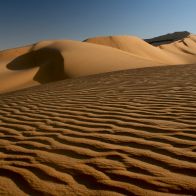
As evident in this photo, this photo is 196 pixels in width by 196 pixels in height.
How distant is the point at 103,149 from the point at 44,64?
19494 millimetres

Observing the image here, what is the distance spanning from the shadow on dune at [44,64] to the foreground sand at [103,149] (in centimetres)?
1304

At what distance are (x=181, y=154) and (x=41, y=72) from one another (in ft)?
59.8

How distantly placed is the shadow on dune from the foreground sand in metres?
13.0

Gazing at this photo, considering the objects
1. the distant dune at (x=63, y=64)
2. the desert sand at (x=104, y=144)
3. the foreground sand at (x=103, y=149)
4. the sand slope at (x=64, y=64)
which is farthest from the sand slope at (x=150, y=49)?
the foreground sand at (x=103, y=149)

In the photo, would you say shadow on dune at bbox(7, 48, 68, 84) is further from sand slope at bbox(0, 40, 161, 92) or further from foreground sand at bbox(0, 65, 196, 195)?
foreground sand at bbox(0, 65, 196, 195)

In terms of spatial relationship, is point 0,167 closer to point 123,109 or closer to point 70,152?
point 70,152

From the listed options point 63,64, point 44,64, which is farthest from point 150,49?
point 63,64

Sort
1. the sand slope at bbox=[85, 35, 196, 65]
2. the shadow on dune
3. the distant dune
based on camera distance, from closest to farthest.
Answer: the distant dune < the shadow on dune < the sand slope at bbox=[85, 35, 196, 65]

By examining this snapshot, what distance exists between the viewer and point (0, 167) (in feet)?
10.6

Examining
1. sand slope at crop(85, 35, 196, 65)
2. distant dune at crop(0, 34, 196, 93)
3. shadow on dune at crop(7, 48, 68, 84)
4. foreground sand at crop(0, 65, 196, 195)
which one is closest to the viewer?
foreground sand at crop(0, 65, 196, 195)

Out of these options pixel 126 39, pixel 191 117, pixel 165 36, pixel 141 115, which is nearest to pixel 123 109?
pixel 141 115

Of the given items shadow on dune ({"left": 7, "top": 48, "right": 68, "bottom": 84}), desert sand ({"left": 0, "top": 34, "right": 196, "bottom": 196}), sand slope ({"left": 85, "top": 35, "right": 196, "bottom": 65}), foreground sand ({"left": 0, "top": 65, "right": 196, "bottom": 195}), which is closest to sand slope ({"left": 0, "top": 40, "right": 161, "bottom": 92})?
shadow on dune ({"left": 7, "top": 48, "right": 68, "bottom": 84})

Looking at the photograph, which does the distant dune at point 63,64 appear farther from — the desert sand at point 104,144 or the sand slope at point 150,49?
the sand slope at point 150,49

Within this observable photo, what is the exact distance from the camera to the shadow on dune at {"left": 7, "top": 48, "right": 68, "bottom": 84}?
63.4 feet
